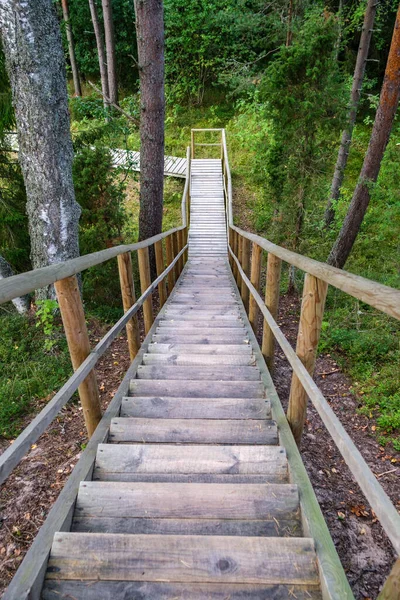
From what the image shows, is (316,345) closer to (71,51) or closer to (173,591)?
(173,591)

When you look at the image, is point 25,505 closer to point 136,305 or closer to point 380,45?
point 136,305

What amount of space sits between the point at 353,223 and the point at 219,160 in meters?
10.3

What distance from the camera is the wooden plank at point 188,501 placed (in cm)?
166

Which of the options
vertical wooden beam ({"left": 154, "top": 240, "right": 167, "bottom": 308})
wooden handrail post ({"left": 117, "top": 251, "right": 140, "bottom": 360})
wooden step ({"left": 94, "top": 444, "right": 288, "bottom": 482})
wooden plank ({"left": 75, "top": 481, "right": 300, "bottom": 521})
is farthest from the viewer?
vertical wooden beam ({"left": 154, "top": 240, "right": 167, "bottom": 308})

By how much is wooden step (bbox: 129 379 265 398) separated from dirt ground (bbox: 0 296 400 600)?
0.93 meters

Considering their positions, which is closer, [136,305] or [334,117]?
[136,305]

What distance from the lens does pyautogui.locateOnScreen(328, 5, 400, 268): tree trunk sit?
6.93m

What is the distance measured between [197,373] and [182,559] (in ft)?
5.72

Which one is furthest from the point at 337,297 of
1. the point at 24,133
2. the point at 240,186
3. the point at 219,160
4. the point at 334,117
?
the point at 219,160

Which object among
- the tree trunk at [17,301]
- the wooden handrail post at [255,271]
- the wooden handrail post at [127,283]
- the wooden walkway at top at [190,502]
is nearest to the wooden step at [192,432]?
the wooden walkway at top at [190,502]

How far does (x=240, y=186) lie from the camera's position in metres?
15.4

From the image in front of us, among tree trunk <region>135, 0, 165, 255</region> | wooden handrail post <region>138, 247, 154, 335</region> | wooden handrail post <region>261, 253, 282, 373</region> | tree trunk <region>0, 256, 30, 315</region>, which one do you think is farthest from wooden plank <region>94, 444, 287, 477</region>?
tree trunk <region>135, 0, 165, 255</region>

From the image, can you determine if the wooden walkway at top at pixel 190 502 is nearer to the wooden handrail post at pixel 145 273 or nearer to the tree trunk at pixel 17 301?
the wooden handrail post at pixel 145 273

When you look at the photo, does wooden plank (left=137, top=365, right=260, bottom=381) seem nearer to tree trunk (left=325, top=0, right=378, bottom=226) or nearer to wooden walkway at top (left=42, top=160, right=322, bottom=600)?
wooden walkway at top (left=42, top=160, right=322, bottom=600)
